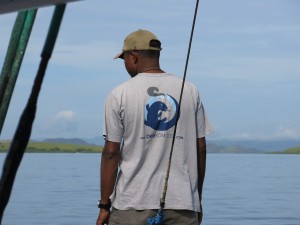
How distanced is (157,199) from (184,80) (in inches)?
18.7

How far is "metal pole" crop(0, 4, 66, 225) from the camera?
79.4 inches

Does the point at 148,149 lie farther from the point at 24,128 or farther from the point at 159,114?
the point at 24,128

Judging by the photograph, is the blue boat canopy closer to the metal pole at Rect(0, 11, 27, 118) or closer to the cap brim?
the metal pole at Rect(0, 11, 27, 118)

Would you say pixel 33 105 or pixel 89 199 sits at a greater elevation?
pixel 33 105

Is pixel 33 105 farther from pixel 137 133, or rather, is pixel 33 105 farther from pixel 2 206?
pixel 137 133

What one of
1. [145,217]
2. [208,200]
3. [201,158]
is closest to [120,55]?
[201,158]

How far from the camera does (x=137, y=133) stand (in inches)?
161

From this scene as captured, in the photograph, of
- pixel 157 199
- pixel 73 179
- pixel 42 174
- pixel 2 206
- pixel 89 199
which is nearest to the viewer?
pixel 2 206

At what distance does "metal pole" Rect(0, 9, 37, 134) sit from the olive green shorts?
58cm

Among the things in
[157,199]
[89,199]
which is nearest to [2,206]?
[157,199]

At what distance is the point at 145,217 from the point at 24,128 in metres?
2.04

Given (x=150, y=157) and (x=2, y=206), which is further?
(x=150, y=157)

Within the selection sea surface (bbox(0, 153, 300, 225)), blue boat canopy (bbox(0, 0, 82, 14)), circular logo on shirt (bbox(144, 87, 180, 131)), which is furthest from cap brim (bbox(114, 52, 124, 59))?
sea surface (bbox(0, 153, 300, 225))

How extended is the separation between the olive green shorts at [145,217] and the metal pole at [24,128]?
6.65 ft
